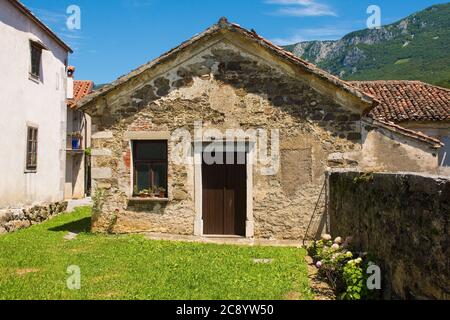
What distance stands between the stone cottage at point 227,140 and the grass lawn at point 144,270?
1.13m

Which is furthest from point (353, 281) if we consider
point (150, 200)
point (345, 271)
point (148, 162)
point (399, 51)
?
point (399, 51)

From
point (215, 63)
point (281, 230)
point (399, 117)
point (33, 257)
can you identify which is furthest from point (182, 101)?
point (399, 117)

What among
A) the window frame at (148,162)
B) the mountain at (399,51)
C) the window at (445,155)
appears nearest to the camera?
the window frame at (148,162)

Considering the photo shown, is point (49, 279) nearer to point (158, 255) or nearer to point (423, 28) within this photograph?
point (158, 255)

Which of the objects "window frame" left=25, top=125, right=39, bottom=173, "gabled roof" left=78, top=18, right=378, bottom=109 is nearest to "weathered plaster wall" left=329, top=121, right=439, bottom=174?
"gabled roof" left=78, top=18, right=378, bottom=109

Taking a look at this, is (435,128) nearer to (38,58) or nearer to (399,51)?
(38,58)

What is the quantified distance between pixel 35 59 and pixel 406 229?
42.7 feet

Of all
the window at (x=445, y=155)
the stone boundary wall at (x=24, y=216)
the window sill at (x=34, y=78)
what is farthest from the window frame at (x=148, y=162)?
the window at (x=445, y=155)

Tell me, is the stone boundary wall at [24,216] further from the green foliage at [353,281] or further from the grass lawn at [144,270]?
the green foliage at [353,281]

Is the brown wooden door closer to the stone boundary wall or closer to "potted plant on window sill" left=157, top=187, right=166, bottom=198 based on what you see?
"potted plant on window sill" left=157, top=187, right=166, bottom=198

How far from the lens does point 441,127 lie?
17062mm

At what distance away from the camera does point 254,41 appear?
10352mm

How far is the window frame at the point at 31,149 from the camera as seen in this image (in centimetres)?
1330
